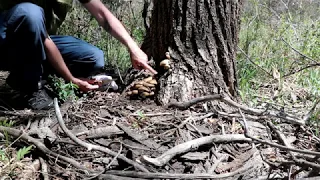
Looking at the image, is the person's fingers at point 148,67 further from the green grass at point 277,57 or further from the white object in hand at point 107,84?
the green grass at point 277,57

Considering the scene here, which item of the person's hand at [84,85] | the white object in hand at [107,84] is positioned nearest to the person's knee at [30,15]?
the person's hand at [84,85]

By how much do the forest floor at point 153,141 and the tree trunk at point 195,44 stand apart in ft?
0.38

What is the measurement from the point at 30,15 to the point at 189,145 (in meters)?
1.37

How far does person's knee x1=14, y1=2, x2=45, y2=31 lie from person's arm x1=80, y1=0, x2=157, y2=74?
1.09 ft

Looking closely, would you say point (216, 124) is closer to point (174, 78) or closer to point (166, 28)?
point (174, 78)

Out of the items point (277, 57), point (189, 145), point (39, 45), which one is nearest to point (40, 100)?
point (39, 45)

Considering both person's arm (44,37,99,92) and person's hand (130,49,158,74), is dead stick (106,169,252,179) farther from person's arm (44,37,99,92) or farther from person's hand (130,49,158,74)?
person's arm (44,37,99,92)

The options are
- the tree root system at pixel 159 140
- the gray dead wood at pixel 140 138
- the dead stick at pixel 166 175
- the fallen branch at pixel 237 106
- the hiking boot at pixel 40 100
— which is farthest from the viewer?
the hiking boot at pixel 40 100

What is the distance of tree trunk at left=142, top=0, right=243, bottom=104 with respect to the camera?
295 centimetres

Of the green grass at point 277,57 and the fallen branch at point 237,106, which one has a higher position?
the green grass at point 277,57

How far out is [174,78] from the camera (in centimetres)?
298

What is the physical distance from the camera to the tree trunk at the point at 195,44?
9.68 feet

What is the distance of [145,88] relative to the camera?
3002mm

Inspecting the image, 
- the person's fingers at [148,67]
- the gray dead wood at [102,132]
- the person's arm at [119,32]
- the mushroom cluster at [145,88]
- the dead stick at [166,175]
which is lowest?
the dead stick at [166,175]
